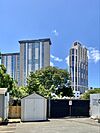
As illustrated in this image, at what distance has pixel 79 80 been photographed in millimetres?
138875

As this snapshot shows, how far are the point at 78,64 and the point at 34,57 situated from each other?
2343cm

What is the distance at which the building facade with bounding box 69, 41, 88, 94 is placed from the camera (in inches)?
5325

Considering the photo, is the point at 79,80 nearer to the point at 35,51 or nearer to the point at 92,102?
the point at 35,51

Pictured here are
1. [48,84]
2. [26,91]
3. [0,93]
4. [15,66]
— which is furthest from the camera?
[15,66]

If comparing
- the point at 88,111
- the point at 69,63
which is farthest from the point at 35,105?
the point at 69,63

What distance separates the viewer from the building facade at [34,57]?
11706cm

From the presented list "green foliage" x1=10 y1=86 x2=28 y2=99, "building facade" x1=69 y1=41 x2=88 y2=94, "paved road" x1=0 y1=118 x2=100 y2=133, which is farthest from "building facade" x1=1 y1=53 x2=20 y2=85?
"paved road" x1=0 y1=118 x2=100 y2=133

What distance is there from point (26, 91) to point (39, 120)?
30050 mm

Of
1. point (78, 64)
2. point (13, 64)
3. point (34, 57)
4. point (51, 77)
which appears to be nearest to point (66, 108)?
point (51, 77)

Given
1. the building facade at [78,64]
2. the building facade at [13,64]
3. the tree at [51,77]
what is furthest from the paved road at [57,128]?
the building facade at [78,64]

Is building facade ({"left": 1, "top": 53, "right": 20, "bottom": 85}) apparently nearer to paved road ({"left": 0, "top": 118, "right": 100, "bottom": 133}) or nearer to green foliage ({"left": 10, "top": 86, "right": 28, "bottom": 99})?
green foliage ({"left": 10, "top": 86, "right": 28, "bottom": 99})

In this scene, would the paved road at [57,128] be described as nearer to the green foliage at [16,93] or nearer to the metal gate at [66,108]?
the metal gate at [66,108]

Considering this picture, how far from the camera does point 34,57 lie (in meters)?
119

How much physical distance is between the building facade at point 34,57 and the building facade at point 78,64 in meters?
19.7
